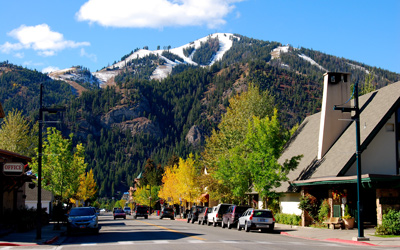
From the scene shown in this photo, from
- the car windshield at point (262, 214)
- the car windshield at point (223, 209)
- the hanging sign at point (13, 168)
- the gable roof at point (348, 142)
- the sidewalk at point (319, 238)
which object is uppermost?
the gable roof at point (348, 142)

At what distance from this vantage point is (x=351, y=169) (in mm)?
33281

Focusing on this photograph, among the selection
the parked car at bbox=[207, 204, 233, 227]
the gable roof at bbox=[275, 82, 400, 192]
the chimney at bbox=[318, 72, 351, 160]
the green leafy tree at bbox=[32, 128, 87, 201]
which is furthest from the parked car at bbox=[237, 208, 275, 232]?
the green leafy tree at bbox=[32, 128, 87, 201]

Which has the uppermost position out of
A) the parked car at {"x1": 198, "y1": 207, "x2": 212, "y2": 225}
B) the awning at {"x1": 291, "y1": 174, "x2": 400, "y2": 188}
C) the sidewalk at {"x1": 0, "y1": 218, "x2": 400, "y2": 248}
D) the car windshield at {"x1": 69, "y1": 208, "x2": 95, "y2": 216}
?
the awning at {"x1": 291, "y1": 174, "x2": 400, "y2": 188}

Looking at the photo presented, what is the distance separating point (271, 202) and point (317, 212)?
9745mm

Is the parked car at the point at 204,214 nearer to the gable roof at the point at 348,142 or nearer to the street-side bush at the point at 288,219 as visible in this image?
the street-side bush at the point at 288,219

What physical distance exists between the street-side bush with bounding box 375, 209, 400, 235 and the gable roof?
5.52m

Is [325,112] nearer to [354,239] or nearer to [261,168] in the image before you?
[261,168]

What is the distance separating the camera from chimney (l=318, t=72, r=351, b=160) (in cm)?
3828

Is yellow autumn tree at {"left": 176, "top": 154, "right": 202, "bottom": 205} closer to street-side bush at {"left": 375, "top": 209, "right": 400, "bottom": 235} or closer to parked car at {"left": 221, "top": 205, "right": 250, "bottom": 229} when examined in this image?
parked car at {"left": 221, "top": 205, "right": 250, "bottom": 229}

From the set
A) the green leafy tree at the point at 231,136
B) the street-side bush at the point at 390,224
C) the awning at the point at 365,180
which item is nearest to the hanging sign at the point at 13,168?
the awning at the point at 365,180

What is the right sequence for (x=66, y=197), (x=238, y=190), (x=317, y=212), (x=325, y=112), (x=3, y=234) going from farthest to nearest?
1. (x=66, y=197)
2. (x=238, y=190)
3. (x=325, y=112)
4. (x=317, y=212)
5. (x=3, y=234)

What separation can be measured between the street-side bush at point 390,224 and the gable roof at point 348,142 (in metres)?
5.52

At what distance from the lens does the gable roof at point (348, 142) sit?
3269 centimetres

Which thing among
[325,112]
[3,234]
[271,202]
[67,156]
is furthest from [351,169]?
[67,156]
